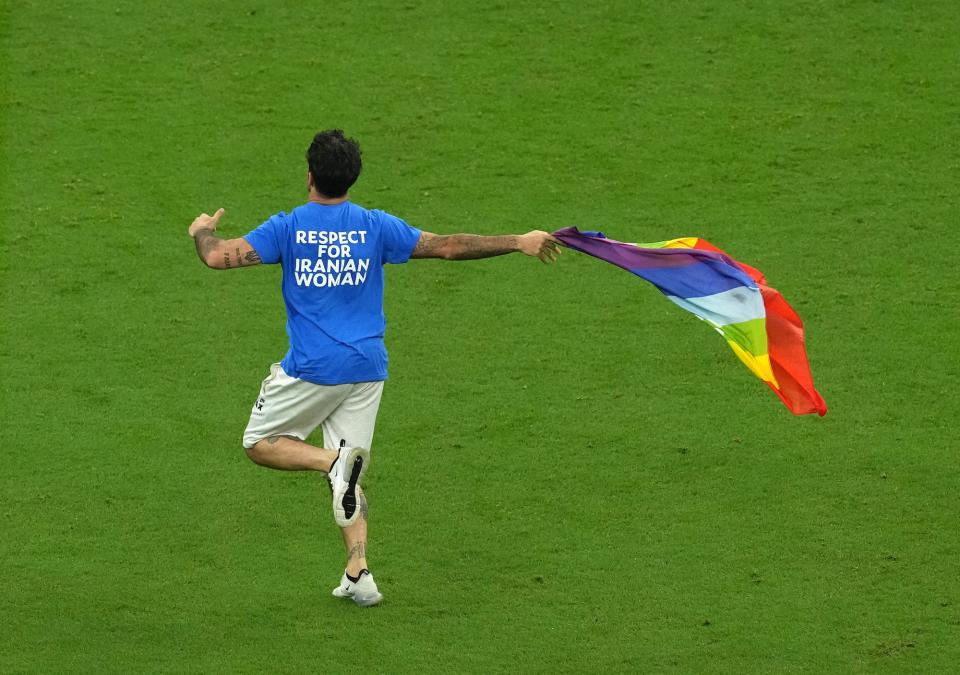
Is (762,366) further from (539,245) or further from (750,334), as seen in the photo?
(539,245)

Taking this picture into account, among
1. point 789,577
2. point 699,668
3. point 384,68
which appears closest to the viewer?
point 699,668

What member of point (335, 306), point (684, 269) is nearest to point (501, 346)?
point (684, 269)

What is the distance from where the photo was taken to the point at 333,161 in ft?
24.9

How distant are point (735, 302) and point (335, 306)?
205 centimetres

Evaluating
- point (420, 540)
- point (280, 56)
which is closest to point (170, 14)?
point (280, 56)

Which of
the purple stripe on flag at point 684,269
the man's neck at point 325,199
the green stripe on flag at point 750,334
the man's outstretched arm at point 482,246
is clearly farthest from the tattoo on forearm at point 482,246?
the green stripe on flag at point 750,334

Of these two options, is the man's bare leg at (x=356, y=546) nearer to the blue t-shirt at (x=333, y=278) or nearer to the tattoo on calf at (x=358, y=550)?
the tattoo on calf at (x=358, y=550)

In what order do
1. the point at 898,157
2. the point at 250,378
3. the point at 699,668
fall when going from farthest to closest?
the point at 898,157 < the point at 250,378 < the point at 699,668

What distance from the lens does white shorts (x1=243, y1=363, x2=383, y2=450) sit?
7.93 metres

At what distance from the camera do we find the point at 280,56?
14156 mm

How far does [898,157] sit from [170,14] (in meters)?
6.30

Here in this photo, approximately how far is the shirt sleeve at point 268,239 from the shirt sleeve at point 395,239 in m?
0.46

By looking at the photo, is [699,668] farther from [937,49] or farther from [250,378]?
[937,49]

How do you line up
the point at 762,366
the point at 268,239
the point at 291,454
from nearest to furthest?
1. the point at 268,239
2. the point at 291,454
3. the point at 762,366
